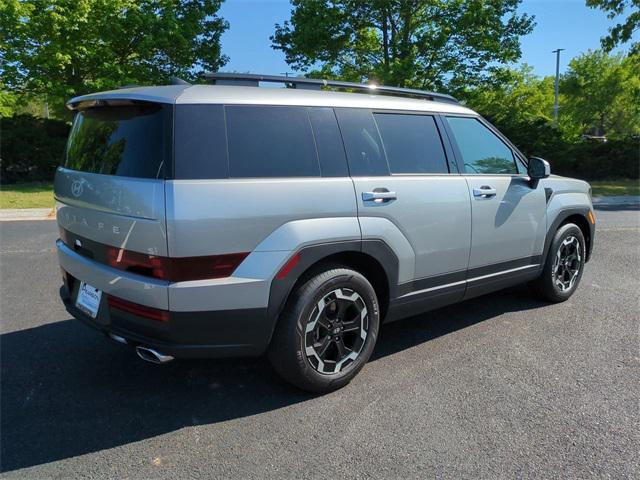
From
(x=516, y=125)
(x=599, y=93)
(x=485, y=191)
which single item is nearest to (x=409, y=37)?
(x=516, y=125)

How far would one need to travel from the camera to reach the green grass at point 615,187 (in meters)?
16.4

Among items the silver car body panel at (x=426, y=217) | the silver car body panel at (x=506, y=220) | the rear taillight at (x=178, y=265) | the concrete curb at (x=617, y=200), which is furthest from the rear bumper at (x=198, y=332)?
the concrete curb at (x=617, y=200)

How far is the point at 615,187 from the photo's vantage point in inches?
696

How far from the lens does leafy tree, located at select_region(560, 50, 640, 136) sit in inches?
1492

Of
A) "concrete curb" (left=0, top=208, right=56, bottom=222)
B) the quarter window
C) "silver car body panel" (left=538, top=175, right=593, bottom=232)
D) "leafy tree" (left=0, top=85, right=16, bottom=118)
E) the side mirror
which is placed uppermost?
"leafy tree" (left=0, top=85, right=16, bottom=118)

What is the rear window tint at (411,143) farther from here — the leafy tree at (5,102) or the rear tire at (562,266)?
the leafy tree at (5,102)

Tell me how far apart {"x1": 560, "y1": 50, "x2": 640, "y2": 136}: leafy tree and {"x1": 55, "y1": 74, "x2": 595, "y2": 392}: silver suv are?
3894 cm

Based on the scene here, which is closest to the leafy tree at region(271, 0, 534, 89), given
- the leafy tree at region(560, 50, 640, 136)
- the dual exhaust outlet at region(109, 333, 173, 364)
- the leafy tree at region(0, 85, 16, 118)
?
the leafy tree at region(0, 85, 16, 118)

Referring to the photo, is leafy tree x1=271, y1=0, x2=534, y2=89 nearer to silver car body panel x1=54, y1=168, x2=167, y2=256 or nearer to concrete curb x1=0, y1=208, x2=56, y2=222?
concrete curb x1=0, y1=208, x2=56, y2=222

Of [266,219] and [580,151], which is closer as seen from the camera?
[266,219]

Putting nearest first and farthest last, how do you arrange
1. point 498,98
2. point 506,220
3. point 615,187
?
point 506,220
point 615,187
point 498,98

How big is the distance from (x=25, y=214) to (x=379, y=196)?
1015 centimetres

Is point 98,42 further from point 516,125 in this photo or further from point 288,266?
point 288,266

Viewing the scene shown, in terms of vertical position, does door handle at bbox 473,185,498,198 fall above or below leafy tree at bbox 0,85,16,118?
below
